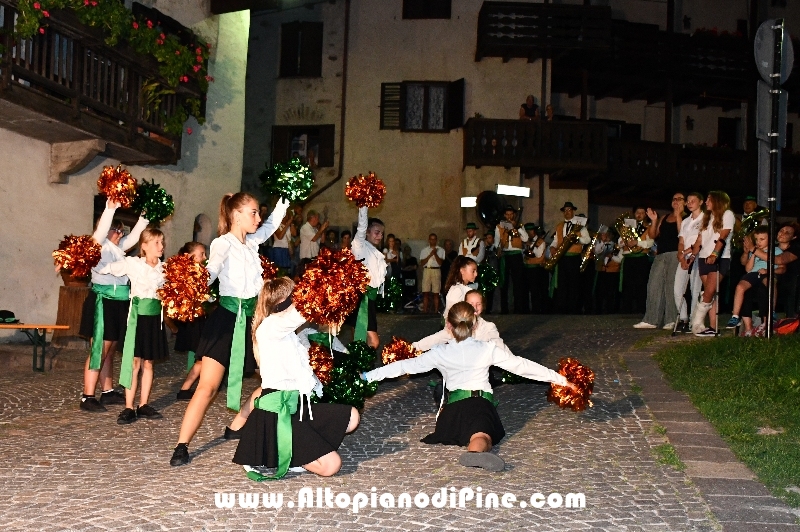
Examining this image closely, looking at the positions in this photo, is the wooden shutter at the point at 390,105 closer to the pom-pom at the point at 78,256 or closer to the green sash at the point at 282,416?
the pom-pom at the point at 78,256

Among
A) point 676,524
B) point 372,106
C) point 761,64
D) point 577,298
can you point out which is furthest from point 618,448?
point 372,106

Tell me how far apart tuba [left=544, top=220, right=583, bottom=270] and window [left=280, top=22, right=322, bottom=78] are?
531 inches

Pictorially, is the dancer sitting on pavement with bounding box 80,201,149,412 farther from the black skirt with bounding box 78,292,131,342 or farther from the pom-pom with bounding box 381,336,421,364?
the pom-pom with bounding box 381,336,421,364

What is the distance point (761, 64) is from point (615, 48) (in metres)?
19.4

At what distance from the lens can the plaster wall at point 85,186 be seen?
1645 cm

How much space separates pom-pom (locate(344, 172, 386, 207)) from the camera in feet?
37.0

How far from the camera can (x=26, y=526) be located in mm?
6242

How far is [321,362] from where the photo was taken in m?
8.27

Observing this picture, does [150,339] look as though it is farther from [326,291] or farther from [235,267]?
[326,291]

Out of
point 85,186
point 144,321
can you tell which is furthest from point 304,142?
point 144,321

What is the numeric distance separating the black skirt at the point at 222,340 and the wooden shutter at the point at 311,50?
25.4 m

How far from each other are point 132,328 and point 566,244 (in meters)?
13.2

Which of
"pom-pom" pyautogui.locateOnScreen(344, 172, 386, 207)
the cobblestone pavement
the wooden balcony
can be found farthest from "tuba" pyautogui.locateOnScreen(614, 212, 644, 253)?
"pom-pom" pyautogui.locateOnScreen(344, 172, 386, 207)

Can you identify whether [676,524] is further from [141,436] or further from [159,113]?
[159,113]
